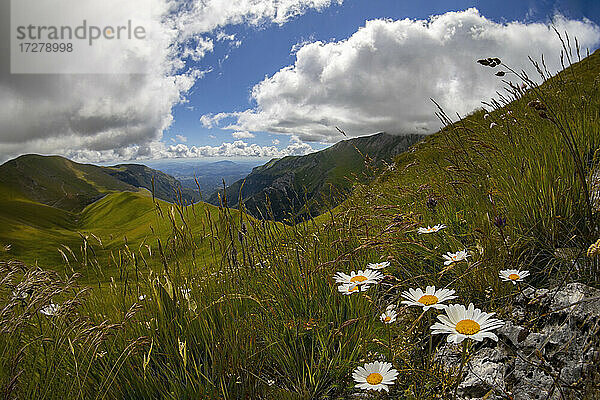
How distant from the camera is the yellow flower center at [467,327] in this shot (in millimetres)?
1443

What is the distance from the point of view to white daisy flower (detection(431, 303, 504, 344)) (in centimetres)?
138

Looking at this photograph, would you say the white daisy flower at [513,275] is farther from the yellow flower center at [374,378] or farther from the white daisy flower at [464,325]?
the yellow flower center at [374,378]

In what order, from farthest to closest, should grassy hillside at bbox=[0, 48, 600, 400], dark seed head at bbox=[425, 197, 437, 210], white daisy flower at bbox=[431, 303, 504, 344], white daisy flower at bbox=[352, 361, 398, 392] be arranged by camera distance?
1. dark seed head at bbox=[425, 197, 437, 210]
2. grassy hillside at bbox=[0, 48, 600, 400]
3. white daisy flower at bbox=[352, 361, 398, 392]
4. white daisy flower at bbox=[431, 303, 504, 344]

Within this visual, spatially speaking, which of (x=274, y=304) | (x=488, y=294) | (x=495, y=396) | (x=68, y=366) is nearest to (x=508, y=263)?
(x=488, y=294)

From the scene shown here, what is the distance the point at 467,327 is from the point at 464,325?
2 cm

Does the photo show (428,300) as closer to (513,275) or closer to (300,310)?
(513,275)

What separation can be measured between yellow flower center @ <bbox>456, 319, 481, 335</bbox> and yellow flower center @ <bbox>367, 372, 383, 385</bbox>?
1.78 ft

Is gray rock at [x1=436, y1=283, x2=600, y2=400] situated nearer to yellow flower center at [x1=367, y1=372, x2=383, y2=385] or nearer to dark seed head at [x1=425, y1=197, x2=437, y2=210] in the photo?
yellow flower center at [x1=367, y1=372, x2=383, y2=385]

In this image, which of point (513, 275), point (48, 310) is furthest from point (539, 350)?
point (48, 310)

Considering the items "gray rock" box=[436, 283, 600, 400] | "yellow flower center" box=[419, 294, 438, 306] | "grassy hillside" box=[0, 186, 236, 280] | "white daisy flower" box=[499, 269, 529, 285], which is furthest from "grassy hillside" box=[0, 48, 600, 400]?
"grassy hillside" box=[0, 186, 236, 280]

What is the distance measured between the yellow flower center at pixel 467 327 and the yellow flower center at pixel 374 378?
543 millimetres

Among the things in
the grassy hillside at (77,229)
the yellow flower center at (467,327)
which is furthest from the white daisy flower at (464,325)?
the grassy hillside at (77,229)

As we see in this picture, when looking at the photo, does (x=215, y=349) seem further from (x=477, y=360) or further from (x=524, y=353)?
(x=524, y=353)

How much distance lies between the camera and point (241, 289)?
3.32 meters
